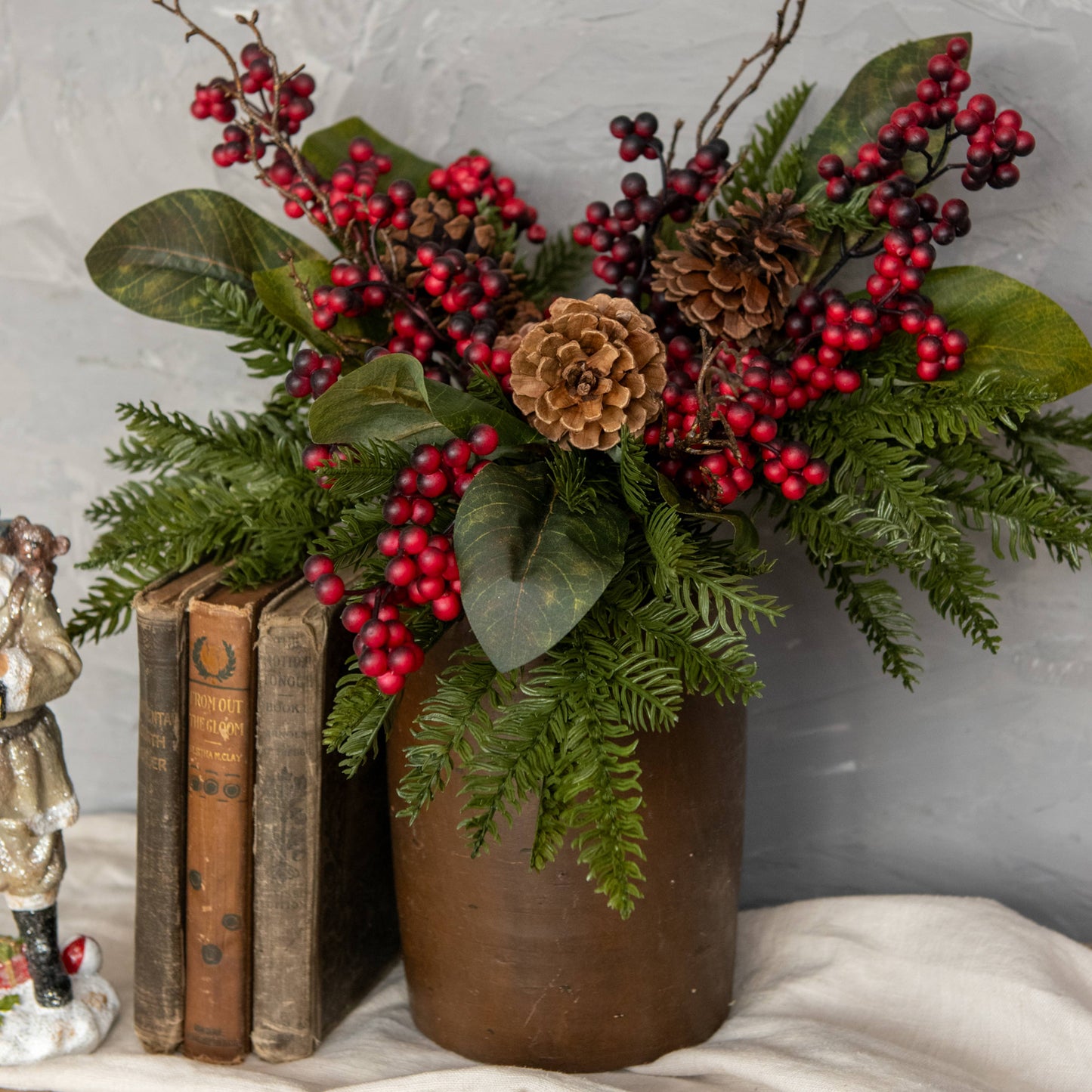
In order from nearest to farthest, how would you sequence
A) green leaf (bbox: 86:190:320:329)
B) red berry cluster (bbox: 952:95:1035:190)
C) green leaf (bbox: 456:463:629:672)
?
green leaf (bbox: 456:463:629:672), red berry cluster (bbox: 952:95:1035:190), green leaf (bbox: 86:190:320:329)

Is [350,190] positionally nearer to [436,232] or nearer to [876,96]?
[436,232]

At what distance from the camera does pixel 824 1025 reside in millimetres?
684

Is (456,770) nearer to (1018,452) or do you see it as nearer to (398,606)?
(398,606)

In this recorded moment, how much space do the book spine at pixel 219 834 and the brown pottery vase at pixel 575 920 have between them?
88 millimetres

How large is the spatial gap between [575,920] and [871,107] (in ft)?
1.63

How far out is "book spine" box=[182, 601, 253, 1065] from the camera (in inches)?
24.6

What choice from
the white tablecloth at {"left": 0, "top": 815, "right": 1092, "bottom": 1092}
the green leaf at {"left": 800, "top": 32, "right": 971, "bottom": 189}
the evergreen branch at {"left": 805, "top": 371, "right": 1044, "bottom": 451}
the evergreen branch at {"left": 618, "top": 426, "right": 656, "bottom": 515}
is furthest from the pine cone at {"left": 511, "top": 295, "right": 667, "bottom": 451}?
the white tablecloth at {"left": 0, "top": 815, "right": 1092, "bottom": 1092}

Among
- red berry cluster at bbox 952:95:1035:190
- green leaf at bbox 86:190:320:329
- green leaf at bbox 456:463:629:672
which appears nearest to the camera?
green leaf at bbox 456:463:629:672

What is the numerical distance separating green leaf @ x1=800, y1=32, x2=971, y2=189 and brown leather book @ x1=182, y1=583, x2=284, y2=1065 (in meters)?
0.42

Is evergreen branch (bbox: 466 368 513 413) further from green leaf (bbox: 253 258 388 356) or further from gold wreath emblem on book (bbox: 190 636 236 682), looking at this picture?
gold wreath emblem on book (bbox: 190 636 236 682)

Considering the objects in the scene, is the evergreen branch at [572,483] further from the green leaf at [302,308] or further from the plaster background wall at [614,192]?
the plaster background wall at [614,192]

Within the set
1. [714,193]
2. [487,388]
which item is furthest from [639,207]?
[487,388]

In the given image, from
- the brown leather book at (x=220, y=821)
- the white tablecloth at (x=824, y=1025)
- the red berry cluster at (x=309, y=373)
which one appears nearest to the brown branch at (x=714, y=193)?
the red berry cluster at (x=309, y=373)

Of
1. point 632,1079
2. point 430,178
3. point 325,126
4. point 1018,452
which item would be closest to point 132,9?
point 325,126
